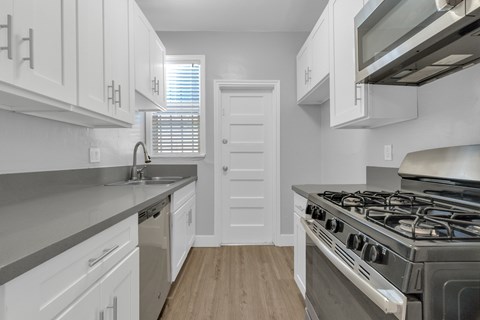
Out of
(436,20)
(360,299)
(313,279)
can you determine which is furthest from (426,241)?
(313,279)

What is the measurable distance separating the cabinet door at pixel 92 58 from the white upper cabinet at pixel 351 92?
148 centimetres

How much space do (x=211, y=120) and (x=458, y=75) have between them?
2.50 m

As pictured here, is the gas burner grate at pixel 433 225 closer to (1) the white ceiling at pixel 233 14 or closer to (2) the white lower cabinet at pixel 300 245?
(2) the white lower cabinet at pixel 300 245

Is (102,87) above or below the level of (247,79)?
below

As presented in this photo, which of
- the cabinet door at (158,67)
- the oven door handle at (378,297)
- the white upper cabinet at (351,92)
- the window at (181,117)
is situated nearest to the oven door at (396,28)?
the white upper cabinet at (351,92)

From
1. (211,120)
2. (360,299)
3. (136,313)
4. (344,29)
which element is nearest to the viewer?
(360,299)

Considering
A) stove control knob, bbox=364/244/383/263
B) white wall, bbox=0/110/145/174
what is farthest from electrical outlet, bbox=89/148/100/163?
stove control knob, bbox=364/244/383/263

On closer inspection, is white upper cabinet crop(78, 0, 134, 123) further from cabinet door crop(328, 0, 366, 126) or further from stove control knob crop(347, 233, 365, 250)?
cabinet door crop(328, 0, 366, 126)

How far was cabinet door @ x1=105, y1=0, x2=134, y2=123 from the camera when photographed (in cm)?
169

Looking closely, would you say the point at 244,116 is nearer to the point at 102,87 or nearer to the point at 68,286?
the point at 102,87

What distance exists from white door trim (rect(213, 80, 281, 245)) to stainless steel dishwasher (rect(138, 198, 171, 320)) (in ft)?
4.48

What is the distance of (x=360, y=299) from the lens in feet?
3.02

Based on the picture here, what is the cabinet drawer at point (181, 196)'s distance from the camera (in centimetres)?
221

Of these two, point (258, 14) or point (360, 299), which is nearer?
point (360, 299)
